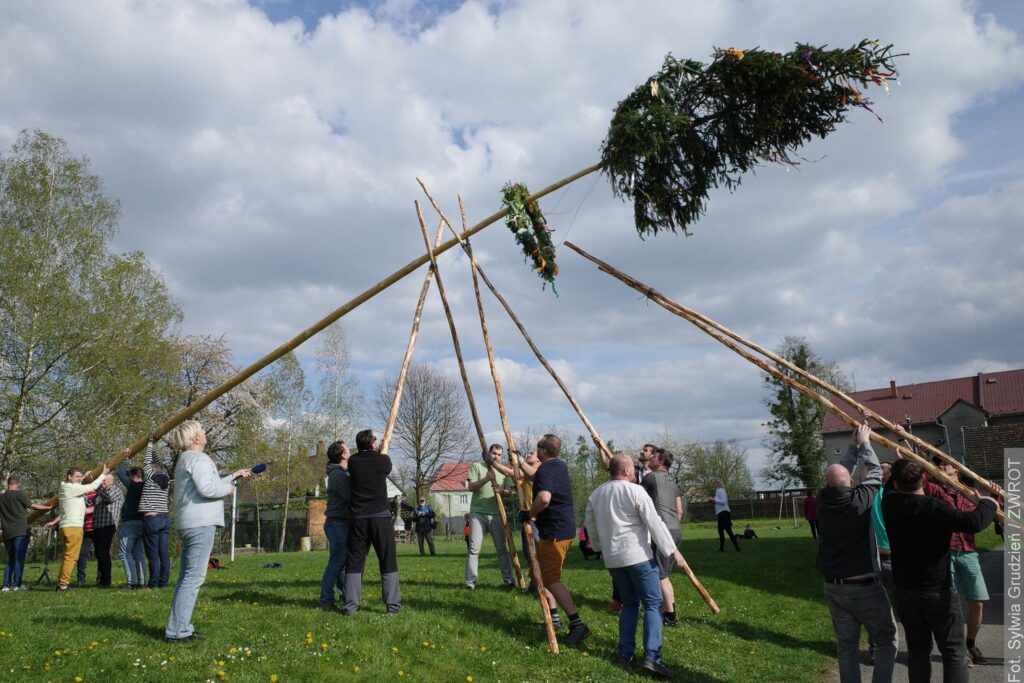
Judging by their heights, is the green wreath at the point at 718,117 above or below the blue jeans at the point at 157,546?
above

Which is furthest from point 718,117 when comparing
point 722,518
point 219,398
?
point 219,398

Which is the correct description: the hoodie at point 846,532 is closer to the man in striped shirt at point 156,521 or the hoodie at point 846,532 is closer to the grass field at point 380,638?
the grass field at point 380,638

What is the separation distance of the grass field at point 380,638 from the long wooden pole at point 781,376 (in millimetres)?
2726

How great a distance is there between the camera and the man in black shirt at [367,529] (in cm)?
808

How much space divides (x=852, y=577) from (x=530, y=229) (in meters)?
5.73

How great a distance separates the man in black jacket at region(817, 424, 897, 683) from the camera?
19.3ft

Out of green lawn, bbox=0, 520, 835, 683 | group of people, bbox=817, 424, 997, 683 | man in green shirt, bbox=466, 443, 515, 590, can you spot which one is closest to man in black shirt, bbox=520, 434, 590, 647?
green lawn, bbox=0, 520, 835, 683

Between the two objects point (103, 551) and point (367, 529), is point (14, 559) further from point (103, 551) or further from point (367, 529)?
point (367, 529)

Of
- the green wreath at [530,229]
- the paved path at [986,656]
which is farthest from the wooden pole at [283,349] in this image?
the paved path at [986,656]

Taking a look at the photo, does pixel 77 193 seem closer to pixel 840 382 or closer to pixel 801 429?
pixel 801 429

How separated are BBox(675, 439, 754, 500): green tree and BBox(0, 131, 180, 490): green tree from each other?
4975cm

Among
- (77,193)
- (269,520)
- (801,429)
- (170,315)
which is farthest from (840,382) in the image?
(77,193)

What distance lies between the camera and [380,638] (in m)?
7.14

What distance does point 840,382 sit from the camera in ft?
190
